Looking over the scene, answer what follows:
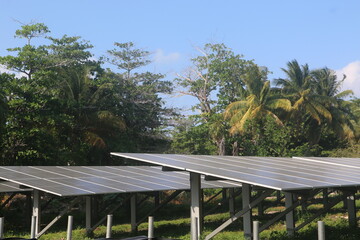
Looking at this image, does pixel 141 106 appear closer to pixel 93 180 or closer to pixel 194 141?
pixel 194 141

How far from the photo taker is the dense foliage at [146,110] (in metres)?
26.9

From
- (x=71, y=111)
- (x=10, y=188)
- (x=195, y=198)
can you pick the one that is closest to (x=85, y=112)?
(x=71, y=111)

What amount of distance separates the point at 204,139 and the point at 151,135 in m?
4.42

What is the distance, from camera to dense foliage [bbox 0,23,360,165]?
88.3ft

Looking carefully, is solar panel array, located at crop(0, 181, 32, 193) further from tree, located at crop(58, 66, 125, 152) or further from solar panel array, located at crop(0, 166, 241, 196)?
tree, located at crop(58, 66, 125, 152)

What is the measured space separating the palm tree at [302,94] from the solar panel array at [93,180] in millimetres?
17346

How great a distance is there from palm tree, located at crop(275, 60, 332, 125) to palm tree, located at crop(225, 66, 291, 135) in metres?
1.80

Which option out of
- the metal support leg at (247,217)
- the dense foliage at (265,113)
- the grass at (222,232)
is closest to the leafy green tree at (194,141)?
the dense foliage at (265,113)

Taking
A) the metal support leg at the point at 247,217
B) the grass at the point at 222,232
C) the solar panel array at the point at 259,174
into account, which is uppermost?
the solar panel array at the point at 259,174

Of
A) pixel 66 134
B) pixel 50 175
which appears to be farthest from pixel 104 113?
pixel 50 175

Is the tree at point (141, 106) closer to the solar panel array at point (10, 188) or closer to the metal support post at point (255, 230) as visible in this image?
the solar panel array at point (10, 188)

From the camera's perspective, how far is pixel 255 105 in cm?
3466

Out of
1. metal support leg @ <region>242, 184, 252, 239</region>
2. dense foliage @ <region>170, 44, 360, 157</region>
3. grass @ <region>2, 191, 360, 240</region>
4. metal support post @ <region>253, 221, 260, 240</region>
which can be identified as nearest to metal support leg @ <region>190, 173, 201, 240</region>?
grass @ <region>2, 191, 360, 240</region>

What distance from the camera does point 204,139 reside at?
124 feet
